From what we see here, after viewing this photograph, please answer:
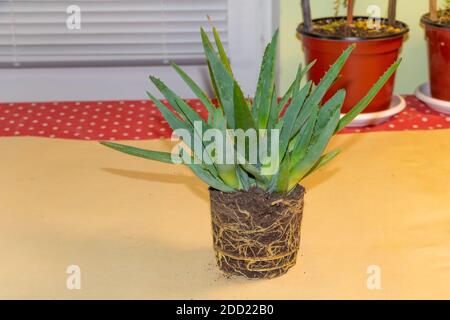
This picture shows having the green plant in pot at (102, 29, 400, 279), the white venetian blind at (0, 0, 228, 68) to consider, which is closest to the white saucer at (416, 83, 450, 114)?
the white venetian blind at (0, 0, 228, 68)

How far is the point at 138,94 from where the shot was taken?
1.45 m

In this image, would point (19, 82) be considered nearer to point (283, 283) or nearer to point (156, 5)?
point (156, 5)

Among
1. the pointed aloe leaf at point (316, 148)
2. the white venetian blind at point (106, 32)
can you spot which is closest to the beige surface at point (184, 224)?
the pointed aloe leaf at point (316, 148)

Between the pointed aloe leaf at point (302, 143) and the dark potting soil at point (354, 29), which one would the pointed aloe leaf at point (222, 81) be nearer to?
the pointed aloe leaf at point (302, 143)

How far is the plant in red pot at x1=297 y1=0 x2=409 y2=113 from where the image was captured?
4.09 ft

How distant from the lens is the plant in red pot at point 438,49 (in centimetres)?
127

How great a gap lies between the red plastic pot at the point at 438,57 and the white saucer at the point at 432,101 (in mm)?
10

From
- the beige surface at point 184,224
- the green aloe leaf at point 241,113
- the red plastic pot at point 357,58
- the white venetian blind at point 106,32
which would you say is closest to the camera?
the green aloe leaf at point 241,113

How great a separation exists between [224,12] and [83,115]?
301 mm

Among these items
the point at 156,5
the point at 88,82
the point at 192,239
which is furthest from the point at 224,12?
the point at 192,239

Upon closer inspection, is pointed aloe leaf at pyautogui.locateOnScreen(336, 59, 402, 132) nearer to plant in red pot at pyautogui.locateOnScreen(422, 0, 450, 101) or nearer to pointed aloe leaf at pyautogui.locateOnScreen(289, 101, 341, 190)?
pointed aloe leaf at pyautogui.locateOnScreen(289, 101, 341, 190)

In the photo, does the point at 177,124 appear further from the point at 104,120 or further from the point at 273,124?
the point at 104,120

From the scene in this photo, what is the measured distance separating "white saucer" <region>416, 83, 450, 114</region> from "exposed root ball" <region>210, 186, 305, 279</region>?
539 millimetres

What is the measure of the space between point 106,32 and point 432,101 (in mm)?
551
